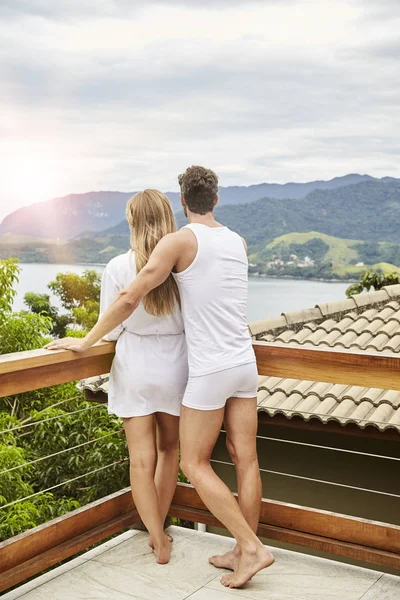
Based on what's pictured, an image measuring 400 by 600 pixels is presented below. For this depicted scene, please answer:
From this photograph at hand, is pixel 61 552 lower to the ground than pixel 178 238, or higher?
lower

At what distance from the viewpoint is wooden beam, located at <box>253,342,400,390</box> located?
2607 millimetres

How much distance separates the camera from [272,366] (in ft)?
9.46

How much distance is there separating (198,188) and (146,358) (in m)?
0.65

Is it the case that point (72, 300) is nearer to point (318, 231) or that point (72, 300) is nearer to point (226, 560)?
point (318, 231)

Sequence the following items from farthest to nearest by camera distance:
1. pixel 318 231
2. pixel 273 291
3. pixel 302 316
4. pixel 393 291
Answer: pixel 318 231 < pixel 273 291 < pixel 393 291 < pixel 302 316

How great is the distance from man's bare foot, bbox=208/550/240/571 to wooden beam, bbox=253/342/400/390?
69 cm

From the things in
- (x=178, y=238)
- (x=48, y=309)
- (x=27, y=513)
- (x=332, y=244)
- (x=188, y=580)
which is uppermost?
(x=178, y=238)

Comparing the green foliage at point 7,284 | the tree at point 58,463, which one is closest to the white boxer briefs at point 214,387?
the tree at point 58,463

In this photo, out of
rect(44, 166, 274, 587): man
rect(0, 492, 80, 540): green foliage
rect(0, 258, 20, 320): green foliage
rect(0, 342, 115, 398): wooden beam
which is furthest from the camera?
rect(0, 258, 20, 320): green foliage

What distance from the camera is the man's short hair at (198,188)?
8.63 feet

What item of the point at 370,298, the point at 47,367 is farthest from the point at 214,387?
the point at 370,298

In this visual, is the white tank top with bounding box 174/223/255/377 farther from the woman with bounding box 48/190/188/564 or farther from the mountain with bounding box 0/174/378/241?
the mountain with bounding box 0/174/378/241

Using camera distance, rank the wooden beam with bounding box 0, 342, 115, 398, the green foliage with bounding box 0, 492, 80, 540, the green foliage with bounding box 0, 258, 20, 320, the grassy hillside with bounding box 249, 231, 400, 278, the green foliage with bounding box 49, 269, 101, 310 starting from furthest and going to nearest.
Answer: the green foliage with bounding box 49, 269, 101, 310 → the grassy hillside with bounding box 249, 231, 400, 278 → the green foliage with bounding box 0, 258, 20, 320 → the green foliage with bounding box 0, 492, 80, 540 → the wooden beam with bounding box 0, 342, 115, 398

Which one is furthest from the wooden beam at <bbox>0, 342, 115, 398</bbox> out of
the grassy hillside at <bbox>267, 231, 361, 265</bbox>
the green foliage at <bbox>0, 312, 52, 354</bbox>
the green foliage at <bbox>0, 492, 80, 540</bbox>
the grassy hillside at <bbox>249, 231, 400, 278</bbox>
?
the grassy hillside at <bbox>267, 231, 361, 265</bbox>
